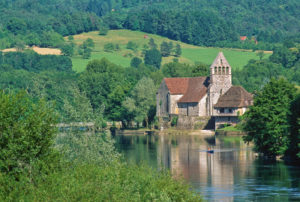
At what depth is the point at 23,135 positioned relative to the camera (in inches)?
1865

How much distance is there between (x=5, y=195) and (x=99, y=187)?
5.16 metres

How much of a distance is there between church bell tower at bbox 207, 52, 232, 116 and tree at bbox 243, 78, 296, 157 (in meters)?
42.3

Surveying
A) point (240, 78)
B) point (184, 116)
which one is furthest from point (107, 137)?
point (240, 78)

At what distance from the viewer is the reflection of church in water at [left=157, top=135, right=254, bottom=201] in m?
73.4

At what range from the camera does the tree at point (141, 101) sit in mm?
136250

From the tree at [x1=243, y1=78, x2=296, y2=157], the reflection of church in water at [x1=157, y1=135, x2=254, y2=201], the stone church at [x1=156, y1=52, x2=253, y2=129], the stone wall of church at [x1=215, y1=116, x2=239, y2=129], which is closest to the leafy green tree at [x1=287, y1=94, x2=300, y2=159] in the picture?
the tree at [x1=243, y1=78, x2=296, y2=157]

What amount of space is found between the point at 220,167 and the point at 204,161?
18.7 feet

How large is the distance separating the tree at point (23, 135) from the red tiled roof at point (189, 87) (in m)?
85.3

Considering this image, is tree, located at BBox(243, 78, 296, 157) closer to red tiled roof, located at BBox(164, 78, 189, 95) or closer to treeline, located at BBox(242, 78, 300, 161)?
treeline, located at BBox(242, 78, 300, 161)

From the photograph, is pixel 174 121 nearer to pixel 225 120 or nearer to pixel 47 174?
pixel 225 120

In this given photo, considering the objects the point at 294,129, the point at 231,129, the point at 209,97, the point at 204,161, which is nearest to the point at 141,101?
the point at 209,97

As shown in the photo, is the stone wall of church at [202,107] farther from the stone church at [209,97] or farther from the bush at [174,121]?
the bush at [174,121]

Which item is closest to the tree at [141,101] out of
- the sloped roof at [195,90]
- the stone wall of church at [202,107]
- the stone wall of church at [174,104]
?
the stone wall of church at [174,104]

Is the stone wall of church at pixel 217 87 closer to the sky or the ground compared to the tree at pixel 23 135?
closer to the sky
